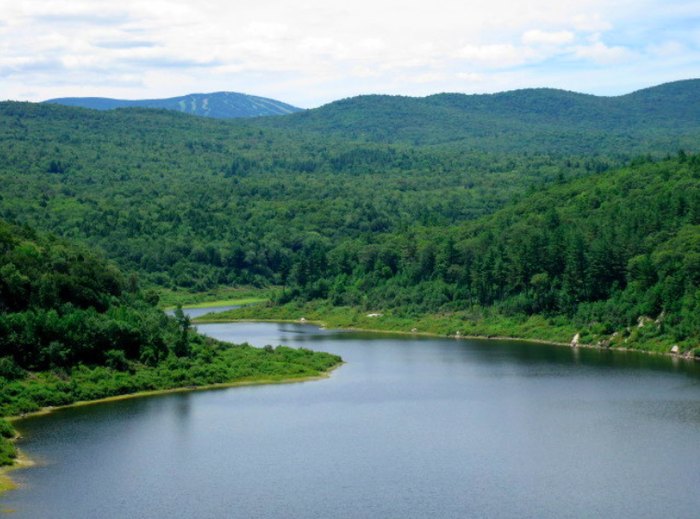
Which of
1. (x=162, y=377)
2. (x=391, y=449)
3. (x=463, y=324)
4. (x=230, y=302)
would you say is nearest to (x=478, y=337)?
(x=463, y=324)

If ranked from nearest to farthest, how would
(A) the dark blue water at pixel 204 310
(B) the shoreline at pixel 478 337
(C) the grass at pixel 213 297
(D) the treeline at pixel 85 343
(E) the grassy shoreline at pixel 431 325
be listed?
(D) the treeline at pixel 85 343
(B) the shoreline at pixel 478 337
(E) the grassy shoreline at pixel 431 325
(A) the dark blue water at pixel 204 310
(C) the grass at pixel 213 297

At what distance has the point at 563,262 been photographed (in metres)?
132

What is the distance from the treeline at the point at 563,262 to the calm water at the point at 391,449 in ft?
55.9

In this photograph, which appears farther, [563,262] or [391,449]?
[563,262]

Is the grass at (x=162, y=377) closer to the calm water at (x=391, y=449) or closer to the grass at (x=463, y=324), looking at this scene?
the calm water at (x=391, y=449)

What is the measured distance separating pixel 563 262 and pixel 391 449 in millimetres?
69297

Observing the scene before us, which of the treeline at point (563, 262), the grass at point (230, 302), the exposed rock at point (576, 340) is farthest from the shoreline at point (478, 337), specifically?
the grass at point (230, 302)

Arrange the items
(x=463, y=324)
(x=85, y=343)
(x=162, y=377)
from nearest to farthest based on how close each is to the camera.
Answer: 1. (x=85, y=343)
2. (x=162, y=377)
3. (x=463, y=324)

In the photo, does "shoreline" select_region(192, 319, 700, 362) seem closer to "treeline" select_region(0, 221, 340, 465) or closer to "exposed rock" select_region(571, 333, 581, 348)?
"exposed rock" select_region(571, 333, 581, 348)

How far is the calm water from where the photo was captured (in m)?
55.2

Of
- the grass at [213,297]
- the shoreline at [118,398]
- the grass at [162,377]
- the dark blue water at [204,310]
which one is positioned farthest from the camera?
the grass at [213,297]

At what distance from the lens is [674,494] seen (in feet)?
183

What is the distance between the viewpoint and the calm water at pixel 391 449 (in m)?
55.2

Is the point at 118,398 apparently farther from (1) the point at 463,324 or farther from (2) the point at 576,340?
(1) the point at 463,324
